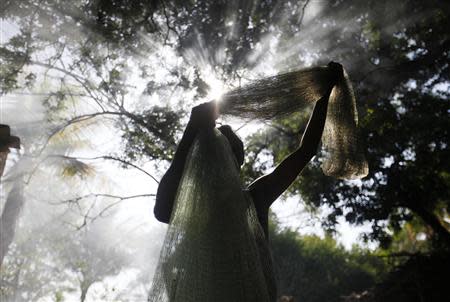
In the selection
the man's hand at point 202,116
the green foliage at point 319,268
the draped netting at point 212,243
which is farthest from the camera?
the green foliage at point 319,268

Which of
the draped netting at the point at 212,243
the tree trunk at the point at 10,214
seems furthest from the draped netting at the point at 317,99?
the tree trunk at the point at 10,214

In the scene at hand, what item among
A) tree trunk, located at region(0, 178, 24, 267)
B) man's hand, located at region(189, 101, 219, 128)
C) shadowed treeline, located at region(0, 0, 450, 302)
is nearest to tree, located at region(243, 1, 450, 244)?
shadowed treeline, located at region(0, 0, 450, 302)

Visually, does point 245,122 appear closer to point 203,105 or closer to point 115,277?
point 203,105

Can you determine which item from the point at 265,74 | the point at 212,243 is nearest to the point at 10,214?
the point at 265,74

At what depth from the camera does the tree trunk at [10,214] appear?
12.1m

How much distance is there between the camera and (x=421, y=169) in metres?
7.49

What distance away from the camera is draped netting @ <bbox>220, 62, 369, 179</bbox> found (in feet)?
5.90

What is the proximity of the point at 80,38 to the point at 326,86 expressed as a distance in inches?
251

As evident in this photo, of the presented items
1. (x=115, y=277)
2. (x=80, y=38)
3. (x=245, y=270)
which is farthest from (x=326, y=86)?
(x=115, y=277)

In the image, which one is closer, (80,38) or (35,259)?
(80,38)

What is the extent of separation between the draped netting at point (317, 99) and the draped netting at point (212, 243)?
0.42 meters

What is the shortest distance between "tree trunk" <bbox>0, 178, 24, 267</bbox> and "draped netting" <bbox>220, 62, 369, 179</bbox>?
41.3 ft

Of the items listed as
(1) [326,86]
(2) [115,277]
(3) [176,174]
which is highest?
(2) [115,277]

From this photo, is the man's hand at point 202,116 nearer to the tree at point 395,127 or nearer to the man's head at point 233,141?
the man's head at point 233,141
